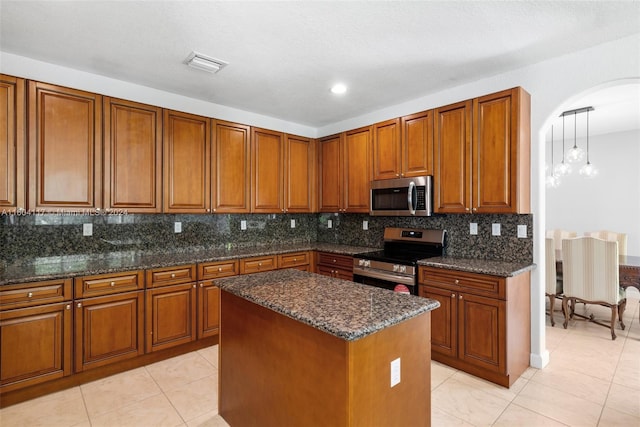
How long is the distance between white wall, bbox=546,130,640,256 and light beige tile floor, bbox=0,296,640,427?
3.30m

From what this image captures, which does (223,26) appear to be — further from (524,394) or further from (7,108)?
(524,394)

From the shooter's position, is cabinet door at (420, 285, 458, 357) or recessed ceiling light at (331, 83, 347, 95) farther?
recessed ceiling light at (331, 83, 347, 95)

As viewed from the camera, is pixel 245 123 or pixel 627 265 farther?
pixel 245 123

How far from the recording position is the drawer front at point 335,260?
3.71 m

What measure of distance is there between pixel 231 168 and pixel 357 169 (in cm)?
154

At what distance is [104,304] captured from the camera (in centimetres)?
256

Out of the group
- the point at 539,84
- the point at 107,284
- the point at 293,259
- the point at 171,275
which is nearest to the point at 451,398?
the point at 293,259

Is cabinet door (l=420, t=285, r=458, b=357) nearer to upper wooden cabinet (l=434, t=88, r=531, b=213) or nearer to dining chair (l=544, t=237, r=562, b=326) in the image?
upper wooden cabinet (l=434, t=88, r=531, b=213)

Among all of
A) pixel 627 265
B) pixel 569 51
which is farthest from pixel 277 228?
pixel 627 265

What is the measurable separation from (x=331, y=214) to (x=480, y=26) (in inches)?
121

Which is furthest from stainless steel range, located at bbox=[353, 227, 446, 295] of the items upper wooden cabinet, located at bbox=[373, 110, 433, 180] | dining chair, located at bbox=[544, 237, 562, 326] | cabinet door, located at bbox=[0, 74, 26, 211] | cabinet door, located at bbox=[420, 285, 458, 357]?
cabinet door, located at bbox=[0, 74, 26, 211]

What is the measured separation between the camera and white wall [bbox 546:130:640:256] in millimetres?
5148

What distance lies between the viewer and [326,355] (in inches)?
53.2

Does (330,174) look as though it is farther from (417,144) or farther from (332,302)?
(332,302)
